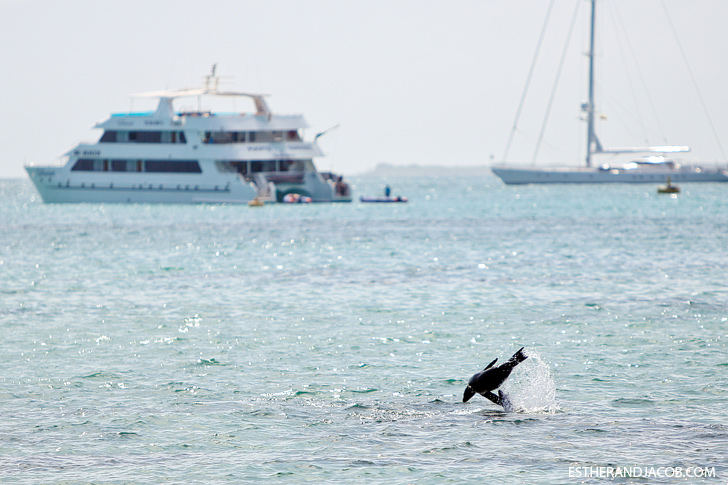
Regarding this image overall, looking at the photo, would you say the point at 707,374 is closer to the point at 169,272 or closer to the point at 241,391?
the point at 241,391

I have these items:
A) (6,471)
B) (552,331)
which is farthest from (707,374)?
(6,471)

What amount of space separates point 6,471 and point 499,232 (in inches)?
1749

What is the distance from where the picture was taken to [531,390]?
522 inches

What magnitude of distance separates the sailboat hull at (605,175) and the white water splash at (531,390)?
403ft

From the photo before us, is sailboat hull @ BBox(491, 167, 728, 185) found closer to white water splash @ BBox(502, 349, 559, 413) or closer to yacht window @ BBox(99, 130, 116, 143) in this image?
yacht window @ BBox(99, 130, 116, 143)

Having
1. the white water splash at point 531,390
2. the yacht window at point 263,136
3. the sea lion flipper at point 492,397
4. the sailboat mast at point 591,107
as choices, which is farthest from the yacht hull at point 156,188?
the sea lion flipper at point 492,397

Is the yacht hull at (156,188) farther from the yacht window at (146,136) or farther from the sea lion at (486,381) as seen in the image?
the sea lion at (486,381)

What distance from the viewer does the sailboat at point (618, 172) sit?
132m

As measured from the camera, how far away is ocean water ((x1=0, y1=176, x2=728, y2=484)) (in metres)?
10.3

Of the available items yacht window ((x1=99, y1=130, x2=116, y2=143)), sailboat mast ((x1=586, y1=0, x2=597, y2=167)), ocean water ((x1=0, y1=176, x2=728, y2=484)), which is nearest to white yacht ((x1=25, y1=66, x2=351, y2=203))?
yacht window ((x1=99, y1=130, x2=116, y2=143))

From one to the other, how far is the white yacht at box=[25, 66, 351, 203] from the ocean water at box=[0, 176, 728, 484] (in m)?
40.4

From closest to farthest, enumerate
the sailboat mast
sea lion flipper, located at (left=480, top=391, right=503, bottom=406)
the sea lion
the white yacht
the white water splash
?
the sea lion → sea lion flipper, located at (left=480, top=391, right=503, bottom=406) → the white water splash → the white yacht → the sailboat mast

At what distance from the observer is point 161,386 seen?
14.1 meters

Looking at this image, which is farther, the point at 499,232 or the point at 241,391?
the point at 499,232
